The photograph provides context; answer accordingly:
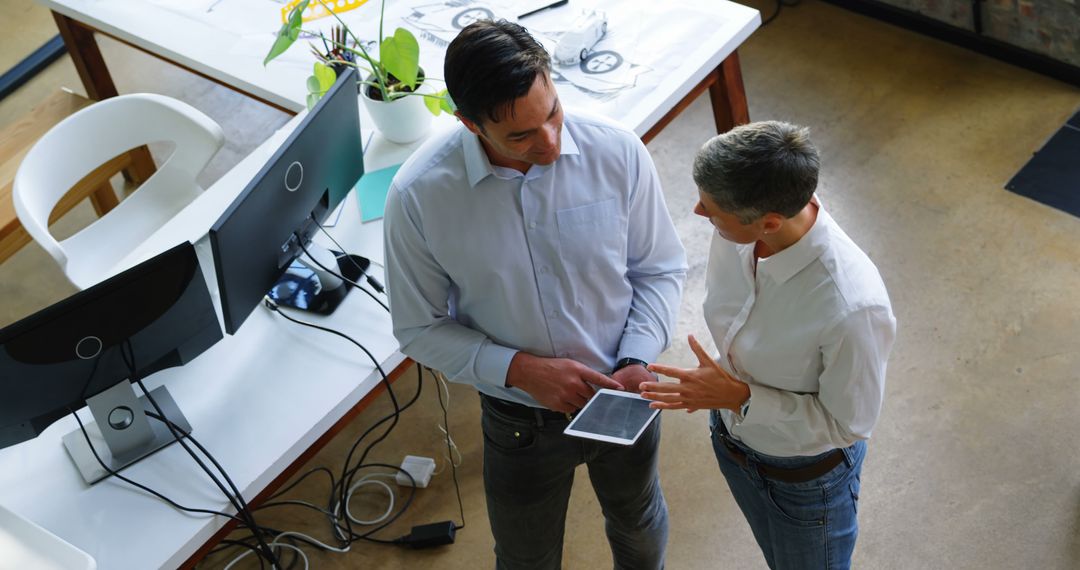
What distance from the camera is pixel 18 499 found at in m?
1.96

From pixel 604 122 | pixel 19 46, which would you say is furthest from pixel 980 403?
pixel 19 46

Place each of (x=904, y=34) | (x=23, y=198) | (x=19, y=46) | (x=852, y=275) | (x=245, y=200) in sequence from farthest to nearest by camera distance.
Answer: (x=19, y=46), (x=904, y=34), (x=23, y=198), (x=245, y=200), (x=852, y=275)

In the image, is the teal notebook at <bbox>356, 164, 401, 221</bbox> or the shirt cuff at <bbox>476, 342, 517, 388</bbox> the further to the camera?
the teal notebook at <bbox>356, 164, 401, 221</bbox>

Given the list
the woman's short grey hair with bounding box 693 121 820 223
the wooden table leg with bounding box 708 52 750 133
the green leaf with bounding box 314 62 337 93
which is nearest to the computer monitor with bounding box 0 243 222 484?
the green leaf with bounding box 314 62 337 93

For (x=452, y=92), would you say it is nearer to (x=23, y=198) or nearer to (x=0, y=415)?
(x=0, y=415)

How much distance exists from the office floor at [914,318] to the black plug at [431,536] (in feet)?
0.09

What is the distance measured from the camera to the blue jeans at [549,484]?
1989 mm

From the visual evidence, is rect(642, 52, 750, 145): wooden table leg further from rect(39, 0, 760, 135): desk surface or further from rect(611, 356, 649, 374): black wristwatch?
rect(611, 356, 649, 374): black wristwatch

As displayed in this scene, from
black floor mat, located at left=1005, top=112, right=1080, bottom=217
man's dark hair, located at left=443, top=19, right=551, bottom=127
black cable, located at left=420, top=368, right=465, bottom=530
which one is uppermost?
man's dark hair, located at left=443, top=19, right=551, bottom=127

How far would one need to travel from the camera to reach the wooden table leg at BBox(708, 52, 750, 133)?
280cm

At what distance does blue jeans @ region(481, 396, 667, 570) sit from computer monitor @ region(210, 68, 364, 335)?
1.69 ft

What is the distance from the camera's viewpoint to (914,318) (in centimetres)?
304

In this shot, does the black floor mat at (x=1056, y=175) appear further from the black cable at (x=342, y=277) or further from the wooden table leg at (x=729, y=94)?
the black cable at (x=342, y=277)

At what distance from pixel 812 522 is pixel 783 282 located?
0.49 metres
